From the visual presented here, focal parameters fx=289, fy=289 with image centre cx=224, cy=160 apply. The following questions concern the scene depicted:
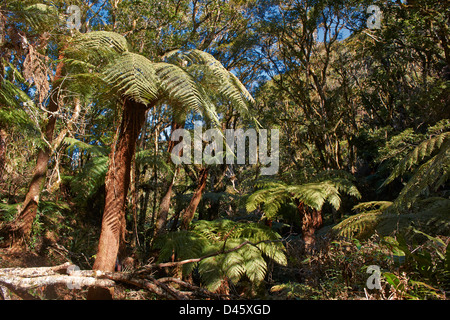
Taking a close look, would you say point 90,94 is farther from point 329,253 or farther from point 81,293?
point 329,253

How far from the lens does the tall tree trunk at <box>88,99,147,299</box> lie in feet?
6.68

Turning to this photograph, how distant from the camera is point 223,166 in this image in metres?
8.28

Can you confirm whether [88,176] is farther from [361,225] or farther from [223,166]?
[223,166]

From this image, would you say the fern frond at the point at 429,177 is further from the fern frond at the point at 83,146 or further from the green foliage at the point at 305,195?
the fern frond at the point at 83,146

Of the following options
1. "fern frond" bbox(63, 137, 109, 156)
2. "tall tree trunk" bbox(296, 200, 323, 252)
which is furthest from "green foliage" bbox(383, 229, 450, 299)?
"fern frond" bbox(63, 137, 109, 156)

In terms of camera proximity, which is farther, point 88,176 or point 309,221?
point 88,176

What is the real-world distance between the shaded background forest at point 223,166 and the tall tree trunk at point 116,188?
0.07 m

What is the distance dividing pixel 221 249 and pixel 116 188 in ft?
5.46

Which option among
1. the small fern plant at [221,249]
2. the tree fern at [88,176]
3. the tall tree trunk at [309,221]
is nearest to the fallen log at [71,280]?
the small fern plant at [221,249]

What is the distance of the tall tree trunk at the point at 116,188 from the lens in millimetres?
2037

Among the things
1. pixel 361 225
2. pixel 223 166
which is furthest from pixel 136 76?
pixel 223 166

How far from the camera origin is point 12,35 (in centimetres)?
283

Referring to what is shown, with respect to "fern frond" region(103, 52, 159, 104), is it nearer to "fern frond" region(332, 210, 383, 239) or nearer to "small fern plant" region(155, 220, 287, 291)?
"small fern plant" region(155, 220, 287, 291)
